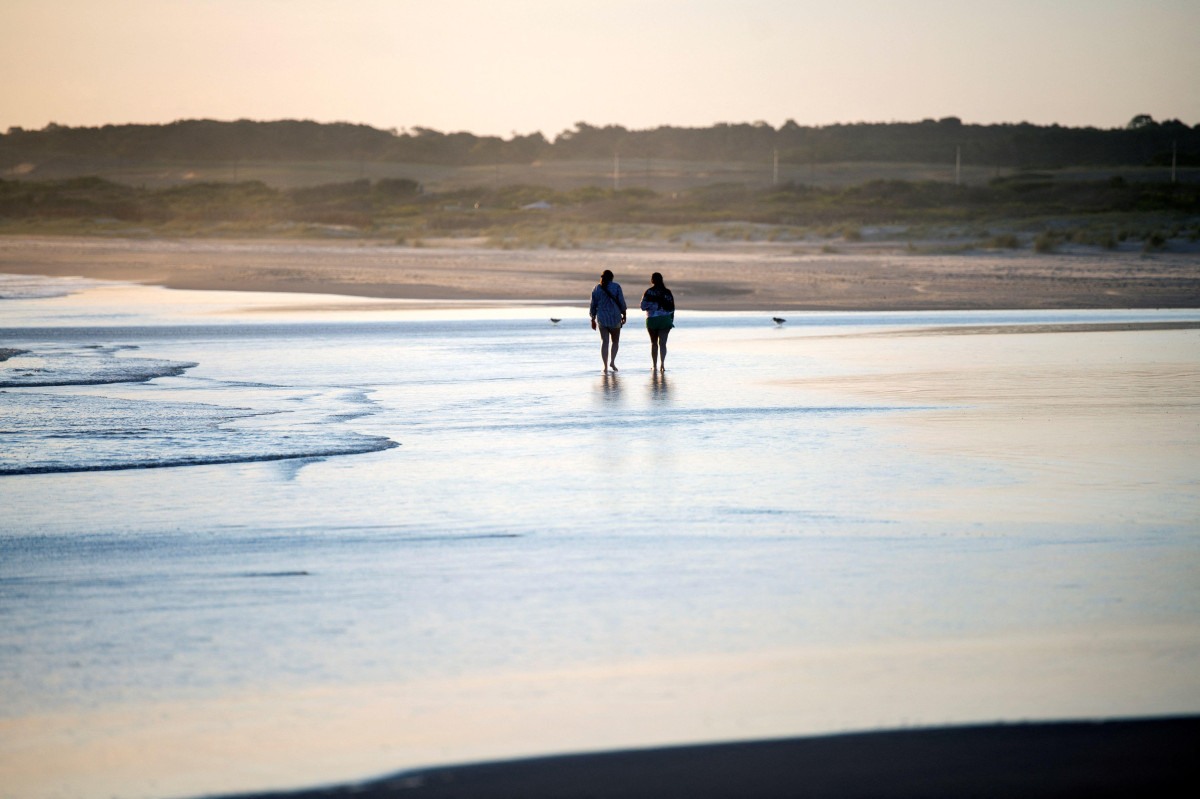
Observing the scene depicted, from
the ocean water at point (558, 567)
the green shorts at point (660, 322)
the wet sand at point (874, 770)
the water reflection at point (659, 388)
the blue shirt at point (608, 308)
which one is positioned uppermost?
the blue shirt at point (608, 308)

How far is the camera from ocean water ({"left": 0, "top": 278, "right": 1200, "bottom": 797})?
17.4 ft

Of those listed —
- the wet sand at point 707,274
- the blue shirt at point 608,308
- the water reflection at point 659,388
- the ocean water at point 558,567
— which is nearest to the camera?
the ocean water at point 558,567

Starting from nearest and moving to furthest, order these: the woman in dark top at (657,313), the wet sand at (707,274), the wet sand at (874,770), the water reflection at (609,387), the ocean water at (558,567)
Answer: the wet sand at (874,770) → the ocean water at (558,567) → the water reflection at (609,387) → the woman in dark top at (657,313) → the wet sand at (707,274)

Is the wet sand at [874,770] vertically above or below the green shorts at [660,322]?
below

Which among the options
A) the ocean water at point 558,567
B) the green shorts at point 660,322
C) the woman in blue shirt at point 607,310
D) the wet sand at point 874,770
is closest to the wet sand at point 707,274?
the woman in blue shirt at point 607,310

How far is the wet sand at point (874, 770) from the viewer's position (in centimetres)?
455

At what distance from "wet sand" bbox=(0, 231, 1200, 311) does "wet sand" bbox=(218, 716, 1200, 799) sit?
26627 mm

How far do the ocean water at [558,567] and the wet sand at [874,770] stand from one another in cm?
17

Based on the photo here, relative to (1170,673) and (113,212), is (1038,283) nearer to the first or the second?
(1170,673)

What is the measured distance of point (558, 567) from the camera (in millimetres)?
7613

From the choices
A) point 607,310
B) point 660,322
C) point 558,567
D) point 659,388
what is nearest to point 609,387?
→ point 659,388

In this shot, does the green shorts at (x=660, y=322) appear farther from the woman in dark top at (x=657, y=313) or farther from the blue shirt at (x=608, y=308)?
the blue shirt at (x=608, y=308)

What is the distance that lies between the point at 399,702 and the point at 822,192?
125 meters

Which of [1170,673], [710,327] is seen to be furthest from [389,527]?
[710,327]
